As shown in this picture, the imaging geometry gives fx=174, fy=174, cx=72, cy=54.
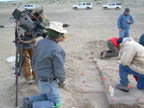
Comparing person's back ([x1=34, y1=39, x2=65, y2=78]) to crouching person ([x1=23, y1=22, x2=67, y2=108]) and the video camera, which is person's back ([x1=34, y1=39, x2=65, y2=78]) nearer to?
crouching person ([x1=23, y1=22, x2=67, y2=108])

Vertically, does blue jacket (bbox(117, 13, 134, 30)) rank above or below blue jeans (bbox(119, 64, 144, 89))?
above

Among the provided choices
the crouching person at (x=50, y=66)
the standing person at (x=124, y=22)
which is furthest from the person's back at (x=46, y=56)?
the standing person at (x=124, y=22)

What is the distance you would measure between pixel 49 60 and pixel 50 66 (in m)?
0.11

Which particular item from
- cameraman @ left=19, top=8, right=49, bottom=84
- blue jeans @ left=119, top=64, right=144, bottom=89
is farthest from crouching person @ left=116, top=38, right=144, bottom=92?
cameraman @ left=19, top=8, right=49, bottom=84

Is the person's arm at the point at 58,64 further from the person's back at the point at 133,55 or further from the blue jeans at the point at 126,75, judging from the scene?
the blue jeans at the point at 126,75

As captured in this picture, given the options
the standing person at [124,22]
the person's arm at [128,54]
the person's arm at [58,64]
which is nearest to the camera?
the person's arm at [58,64]

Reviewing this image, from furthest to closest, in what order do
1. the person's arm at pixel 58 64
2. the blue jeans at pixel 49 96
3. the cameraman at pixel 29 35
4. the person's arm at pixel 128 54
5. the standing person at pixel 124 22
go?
1. the standing person at pixel 124 22
2. the cameraman at pixel 29 35
3. the person's arm at pixel 128 54
4. the blue jeans at pixel 49 96
5. the person's arm at pixel 58 64

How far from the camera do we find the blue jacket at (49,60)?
9.10ft

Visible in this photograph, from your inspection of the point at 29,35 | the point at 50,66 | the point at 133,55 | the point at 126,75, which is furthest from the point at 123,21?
the point at 50,66

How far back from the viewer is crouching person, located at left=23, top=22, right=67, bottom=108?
2.79 metres

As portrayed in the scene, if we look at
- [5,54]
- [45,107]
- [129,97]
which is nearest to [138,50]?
[129,97]

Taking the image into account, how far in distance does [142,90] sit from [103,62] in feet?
6.56

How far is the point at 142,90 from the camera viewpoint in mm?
3932

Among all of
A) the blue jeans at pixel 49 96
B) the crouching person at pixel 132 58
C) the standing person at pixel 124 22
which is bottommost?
the blue jeans at pixel 49 96
